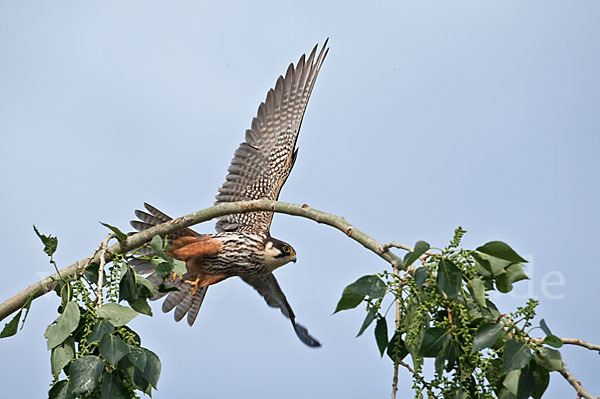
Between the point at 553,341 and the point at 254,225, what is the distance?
14.8 ft

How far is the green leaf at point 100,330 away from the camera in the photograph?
116 inches

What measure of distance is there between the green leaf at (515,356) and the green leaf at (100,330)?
4.93 ft

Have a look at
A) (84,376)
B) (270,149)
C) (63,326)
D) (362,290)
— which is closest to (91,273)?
(63,326)

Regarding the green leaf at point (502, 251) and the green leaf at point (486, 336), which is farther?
the green leaf at point (502, 251)

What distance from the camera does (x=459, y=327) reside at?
2980 millimetres

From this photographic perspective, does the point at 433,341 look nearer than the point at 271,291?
Yes

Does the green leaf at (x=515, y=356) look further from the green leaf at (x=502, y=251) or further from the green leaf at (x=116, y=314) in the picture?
the green leaf at (x=116, y=314)

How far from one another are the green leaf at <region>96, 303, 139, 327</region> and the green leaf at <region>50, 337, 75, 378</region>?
218mm

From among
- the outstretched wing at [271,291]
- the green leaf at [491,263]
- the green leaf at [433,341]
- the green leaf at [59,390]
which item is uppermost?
the outstretched wing at [271,291]

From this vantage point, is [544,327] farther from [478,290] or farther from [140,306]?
[140,306]

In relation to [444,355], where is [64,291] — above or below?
above

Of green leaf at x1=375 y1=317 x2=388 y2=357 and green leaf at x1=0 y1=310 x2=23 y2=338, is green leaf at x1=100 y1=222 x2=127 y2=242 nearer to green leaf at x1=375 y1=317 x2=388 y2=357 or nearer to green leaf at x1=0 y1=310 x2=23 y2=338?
green leaf at x1=0 y1=310 x2=23 y2=338

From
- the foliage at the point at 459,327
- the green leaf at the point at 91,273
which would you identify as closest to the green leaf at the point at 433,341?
the foliage at the point at 459,327

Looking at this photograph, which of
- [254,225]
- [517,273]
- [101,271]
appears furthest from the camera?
[254,225]
